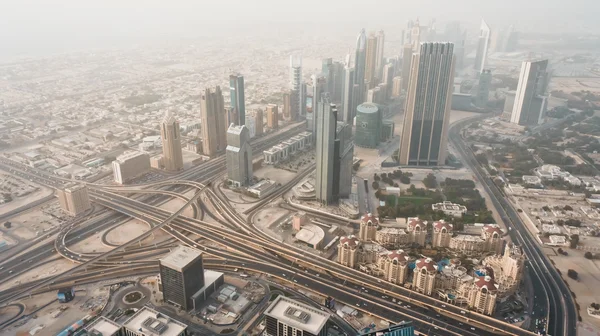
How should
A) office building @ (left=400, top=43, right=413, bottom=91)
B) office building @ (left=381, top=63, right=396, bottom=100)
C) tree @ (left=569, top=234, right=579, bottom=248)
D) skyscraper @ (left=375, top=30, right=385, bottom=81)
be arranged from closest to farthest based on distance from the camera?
tree @ (left=569, top=234, right=579, bottom=248) → office building @ (left=381, top=63, right=396, bottom=100) → office building @ (left=400, top=43, right=413, bottom=91) → skyscraper @ (left=375, top=30, right=385, bottom=81)

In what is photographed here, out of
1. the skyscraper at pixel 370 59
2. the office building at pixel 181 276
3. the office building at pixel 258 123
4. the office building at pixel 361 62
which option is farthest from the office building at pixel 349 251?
the skyscraper at pixel 370 59

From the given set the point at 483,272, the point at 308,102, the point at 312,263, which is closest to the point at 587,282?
the point at 483,272

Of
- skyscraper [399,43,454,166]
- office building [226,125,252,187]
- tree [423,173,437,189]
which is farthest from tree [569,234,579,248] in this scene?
office building [226,125,252,187]

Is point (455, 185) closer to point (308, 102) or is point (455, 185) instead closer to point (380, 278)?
point (380, 278)

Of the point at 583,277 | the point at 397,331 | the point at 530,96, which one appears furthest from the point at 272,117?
the point at 397,331

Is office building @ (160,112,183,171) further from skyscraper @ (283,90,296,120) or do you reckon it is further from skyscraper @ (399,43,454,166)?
skyscraper @ (399,43,454,166)

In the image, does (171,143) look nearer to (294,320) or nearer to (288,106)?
(288,106)
